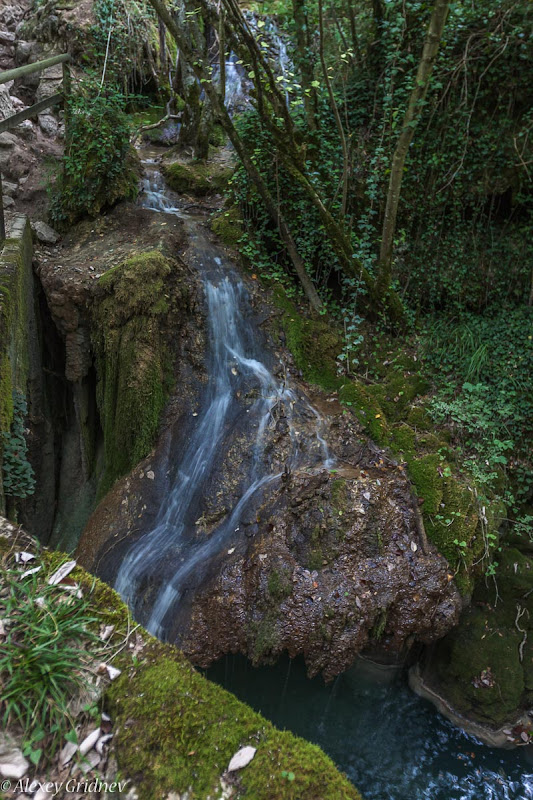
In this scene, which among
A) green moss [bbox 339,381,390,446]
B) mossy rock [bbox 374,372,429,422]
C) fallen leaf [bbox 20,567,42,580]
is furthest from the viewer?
mossy rock [bbox 374,372,429,422]

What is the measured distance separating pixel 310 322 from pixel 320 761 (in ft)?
15.7

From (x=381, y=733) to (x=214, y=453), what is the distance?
3.14m

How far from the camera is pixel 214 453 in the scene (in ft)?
16.2

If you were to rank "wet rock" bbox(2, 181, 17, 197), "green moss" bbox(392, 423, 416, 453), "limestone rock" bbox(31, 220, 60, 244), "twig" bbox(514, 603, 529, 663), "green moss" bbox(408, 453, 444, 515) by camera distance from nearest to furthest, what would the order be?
"green moss" bbox(408, 453, 444, 515) < "twig" bbox(514, 603, 529, 663) < "green moss" bbox(392, 423, 416, 453) < "limestone rock" bbox(31, 220, 60, 244) < "wet rock" bbox(2, 181, 17, 197)

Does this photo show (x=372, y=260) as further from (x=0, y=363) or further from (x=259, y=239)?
(x=0, y=363)

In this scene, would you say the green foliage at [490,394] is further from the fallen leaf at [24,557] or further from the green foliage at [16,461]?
the green foliage at [16,461]

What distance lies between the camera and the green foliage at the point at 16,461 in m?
4.21

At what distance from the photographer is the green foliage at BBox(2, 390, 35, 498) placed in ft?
13.8

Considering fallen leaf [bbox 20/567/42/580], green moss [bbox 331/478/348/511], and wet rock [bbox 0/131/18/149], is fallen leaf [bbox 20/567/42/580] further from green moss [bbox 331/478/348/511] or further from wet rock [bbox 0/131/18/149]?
wet rock [bbox 0/131/18/149]

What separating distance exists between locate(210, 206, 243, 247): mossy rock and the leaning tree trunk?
6.74 ft

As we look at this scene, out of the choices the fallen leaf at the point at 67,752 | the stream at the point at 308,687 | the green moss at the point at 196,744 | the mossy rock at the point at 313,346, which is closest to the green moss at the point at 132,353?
the stream at the point at 308,687

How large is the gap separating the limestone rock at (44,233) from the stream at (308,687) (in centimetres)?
332

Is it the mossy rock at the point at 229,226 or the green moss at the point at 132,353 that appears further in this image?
the mossy rock at the point at 229,226

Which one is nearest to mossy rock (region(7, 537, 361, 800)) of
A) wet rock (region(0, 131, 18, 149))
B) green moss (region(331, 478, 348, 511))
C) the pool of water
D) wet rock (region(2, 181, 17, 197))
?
green moss (region(331, 478, 348, 511))
